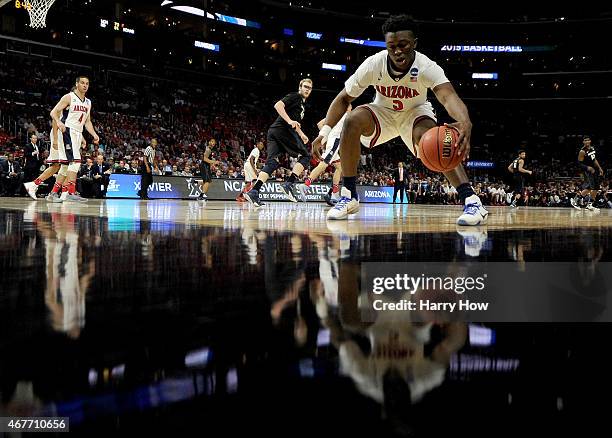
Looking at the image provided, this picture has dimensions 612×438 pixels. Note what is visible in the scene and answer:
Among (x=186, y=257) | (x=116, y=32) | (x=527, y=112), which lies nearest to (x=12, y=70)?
(x=116, y=32)

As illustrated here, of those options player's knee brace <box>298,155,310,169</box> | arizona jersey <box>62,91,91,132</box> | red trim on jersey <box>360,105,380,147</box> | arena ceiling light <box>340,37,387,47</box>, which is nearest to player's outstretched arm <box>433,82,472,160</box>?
red trim on jersey <box>360,105,380,147</box>

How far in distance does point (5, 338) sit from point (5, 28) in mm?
23854

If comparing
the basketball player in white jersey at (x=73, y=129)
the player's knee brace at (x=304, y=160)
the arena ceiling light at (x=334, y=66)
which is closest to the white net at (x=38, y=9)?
the basketball player in white jersey at (x=73, y=129)

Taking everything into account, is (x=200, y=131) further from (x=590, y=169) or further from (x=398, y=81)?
(x=398, y=81)

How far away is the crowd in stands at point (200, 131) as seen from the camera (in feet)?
58.7

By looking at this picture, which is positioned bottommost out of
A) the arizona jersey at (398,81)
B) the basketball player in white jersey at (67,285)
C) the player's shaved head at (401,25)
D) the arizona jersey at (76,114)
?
the basketball player in white jersey at (67,285)

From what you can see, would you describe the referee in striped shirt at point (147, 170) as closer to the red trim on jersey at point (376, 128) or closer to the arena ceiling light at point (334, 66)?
the red trim on jersey at point (376, 128)

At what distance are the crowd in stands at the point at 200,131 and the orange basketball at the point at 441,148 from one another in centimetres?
1097

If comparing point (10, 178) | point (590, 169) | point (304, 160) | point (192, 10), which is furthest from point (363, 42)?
point (304, 160)

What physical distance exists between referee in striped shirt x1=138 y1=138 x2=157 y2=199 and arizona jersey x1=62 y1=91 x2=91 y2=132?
4.29 metres

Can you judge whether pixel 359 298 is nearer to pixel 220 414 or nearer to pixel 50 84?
pixel 220 414

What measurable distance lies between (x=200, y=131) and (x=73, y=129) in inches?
678

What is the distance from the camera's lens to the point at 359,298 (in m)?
0.85

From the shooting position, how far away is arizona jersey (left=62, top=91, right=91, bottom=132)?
24.1ft
